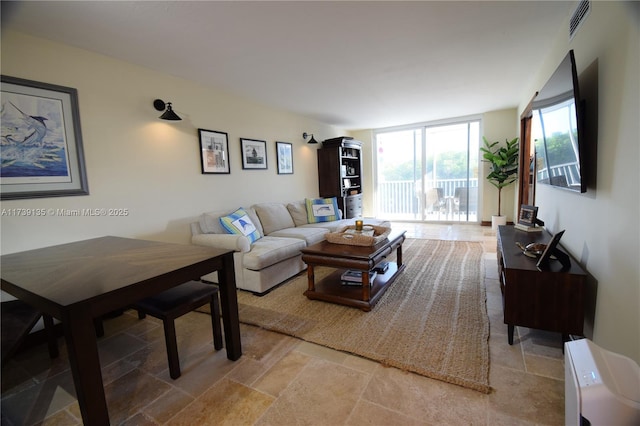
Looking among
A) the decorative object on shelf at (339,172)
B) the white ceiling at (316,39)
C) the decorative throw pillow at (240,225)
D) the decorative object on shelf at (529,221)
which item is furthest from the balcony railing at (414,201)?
the decorative throw pillow at (240,225)

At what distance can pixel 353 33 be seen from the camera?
2.34m

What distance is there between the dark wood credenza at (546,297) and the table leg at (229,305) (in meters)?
1.74

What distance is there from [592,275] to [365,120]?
16.2 ft

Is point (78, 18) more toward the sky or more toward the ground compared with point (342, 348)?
more toward the sky

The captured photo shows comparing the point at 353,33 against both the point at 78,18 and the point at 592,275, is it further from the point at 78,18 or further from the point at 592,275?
the point at 592,275

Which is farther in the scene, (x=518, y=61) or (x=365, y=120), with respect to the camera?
(x=365, y=120)

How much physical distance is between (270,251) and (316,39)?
2.01 meters

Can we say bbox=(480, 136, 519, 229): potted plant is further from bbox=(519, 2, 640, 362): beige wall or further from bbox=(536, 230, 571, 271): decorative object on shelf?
bbox=(536, 230, 571, 271): decorative object on shelf

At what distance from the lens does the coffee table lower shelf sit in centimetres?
245

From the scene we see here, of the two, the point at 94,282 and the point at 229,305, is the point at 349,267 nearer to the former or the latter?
the point at 229,305

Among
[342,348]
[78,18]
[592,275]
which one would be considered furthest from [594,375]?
[78,18]

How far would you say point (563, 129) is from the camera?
6.15 ft

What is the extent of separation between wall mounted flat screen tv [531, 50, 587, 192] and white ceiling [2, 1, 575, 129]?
27.2 inches

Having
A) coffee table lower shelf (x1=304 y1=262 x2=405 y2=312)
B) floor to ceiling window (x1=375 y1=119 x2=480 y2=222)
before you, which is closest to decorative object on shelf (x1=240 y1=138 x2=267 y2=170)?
coffee table lower shelf (x1=304 y1=262 x2=405 y2=312)
